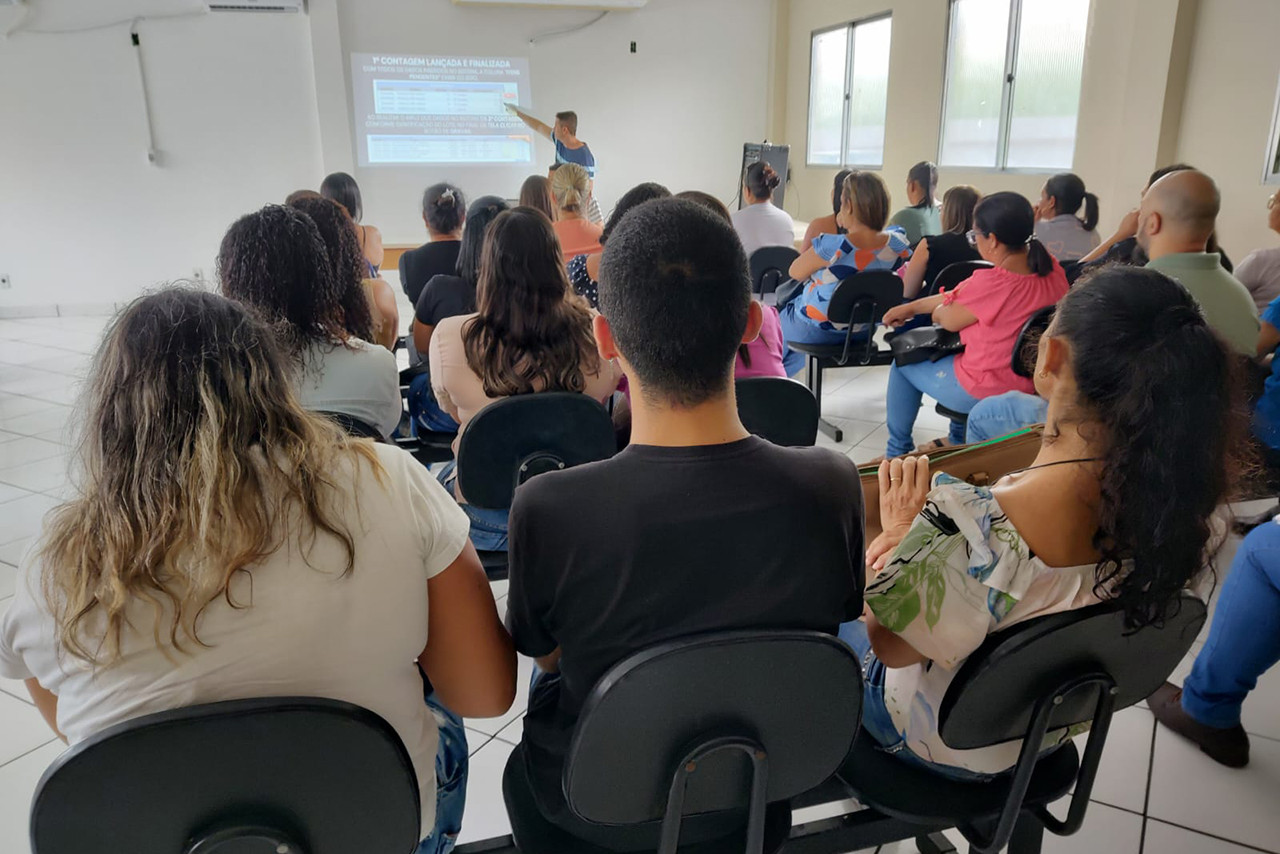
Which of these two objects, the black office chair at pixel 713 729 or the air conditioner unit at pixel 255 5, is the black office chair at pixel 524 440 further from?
the air conditioner unit at pixel 255 5

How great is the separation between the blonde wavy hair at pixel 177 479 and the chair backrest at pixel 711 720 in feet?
1.08

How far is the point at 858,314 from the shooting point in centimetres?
353

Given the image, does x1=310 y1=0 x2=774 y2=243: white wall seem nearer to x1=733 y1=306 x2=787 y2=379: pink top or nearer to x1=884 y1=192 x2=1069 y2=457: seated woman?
x1=884 y1=192 x2=1069 y2=457: seated woman

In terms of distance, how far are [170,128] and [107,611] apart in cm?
763

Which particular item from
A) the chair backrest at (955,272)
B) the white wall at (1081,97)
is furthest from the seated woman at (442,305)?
the white wall at (1081,97)

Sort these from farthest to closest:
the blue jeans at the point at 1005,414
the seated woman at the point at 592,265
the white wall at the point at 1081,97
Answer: the white wall at the point at 1081,97 < the seated woman at the point at 592,265 < the blue jeans at the point at 1005,414

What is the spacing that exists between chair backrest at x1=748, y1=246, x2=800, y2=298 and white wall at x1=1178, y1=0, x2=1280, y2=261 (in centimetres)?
253

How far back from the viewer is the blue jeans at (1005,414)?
219 centimetres

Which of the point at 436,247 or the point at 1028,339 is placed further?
the point at 436,247

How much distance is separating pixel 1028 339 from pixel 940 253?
1.56 m

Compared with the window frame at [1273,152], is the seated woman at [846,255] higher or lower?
lower

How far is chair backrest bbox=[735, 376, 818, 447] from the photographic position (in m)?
2.09

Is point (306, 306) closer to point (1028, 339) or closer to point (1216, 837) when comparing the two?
point (1028, 339)

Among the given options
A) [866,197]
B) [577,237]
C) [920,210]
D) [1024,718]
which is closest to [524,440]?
[1024,718]
